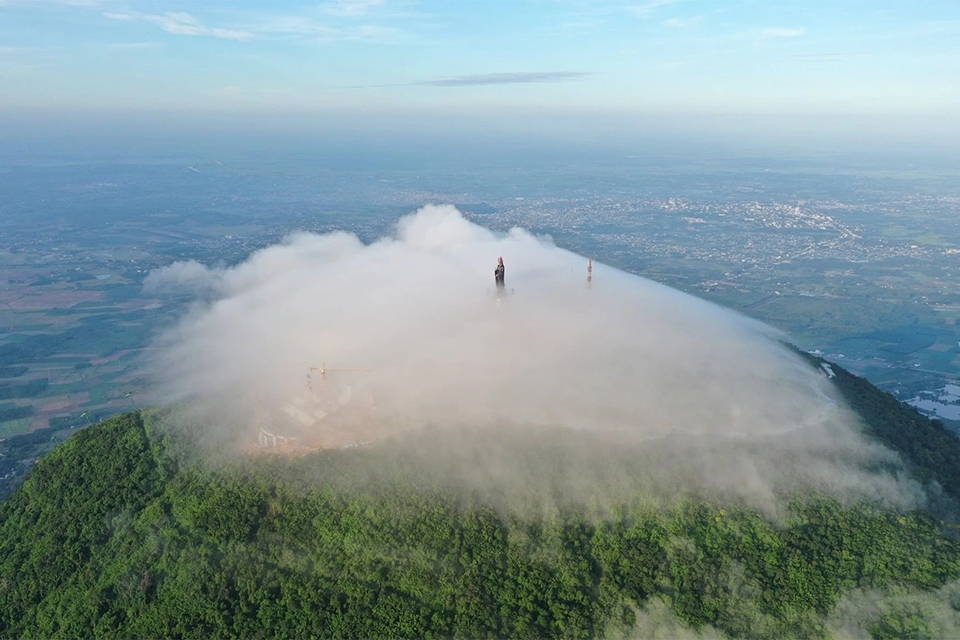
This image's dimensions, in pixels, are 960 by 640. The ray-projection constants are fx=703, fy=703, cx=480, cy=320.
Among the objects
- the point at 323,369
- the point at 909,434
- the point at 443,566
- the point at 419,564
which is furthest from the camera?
the point at 323,369

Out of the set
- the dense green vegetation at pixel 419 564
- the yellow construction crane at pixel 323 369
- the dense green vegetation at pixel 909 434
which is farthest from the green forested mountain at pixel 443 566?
the yellow construction crane at pixel 323 369

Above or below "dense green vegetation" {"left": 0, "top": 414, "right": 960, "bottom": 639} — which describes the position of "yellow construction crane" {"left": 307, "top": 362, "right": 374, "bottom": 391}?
above

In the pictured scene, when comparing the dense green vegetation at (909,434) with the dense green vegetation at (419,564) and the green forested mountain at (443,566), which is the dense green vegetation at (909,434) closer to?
the green forested mountain at (443,566)

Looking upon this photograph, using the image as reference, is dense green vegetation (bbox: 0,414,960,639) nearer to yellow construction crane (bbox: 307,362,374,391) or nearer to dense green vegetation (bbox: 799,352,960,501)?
dense green vegetation (bbox: 799,352,960,501)

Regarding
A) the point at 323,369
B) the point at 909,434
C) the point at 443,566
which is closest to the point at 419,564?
the point at 443,566

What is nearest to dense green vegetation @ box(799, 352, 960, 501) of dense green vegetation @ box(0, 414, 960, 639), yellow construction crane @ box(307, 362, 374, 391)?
dense green vegetation @ box(0, 414, 960, 639)

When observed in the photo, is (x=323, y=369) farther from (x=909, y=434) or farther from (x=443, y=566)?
(x=909, y=434)
